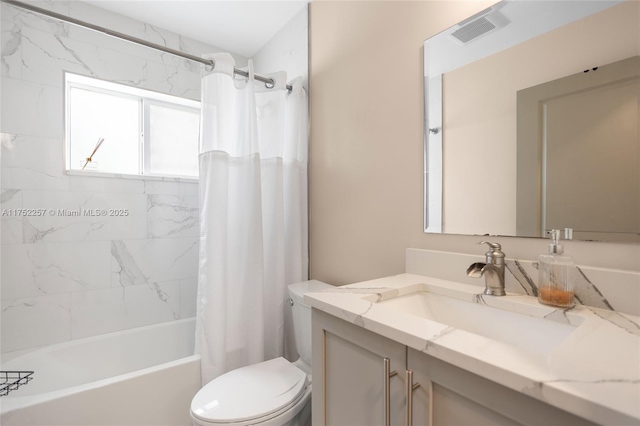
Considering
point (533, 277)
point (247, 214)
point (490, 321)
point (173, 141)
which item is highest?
point (173, 141)

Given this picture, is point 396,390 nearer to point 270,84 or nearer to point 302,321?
point 302,321

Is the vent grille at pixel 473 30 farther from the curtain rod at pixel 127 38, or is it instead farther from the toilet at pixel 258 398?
the toilet at pixel 258 398

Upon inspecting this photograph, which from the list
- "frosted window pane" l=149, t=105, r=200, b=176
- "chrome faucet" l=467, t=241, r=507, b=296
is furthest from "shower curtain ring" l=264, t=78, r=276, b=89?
"chrome faucet" l=467, t=241, r=507, b=296

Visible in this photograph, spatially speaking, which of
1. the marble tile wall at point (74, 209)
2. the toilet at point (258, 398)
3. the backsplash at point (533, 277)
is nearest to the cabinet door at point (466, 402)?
the backsplash at point (533, 277)

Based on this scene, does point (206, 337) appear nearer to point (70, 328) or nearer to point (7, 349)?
point (70, 328)

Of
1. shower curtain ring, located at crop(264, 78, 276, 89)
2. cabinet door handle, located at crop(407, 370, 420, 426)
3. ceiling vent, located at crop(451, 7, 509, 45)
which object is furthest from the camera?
shower curtain ring, located at crop(264, 78, 276, 89)

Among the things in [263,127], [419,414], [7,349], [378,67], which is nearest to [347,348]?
[419,414]

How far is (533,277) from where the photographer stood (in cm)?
92

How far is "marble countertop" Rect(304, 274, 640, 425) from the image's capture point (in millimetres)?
412

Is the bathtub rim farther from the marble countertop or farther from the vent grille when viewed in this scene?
the vent grille

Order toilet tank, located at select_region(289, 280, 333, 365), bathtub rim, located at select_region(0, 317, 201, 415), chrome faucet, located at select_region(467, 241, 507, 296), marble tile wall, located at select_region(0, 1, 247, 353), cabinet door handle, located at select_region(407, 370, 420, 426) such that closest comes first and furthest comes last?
cabinet door handle, located at select_region(407, 370, 420, 426), chrome faucet, located at select_region(467, 241, 507, 296), bathtub rim, located at select_region(0, 317, 201, 415), toilet tank, located at select_region(289, 280, 333, 365), marble tile wall, located at select_region(0, 1, 247, 353)

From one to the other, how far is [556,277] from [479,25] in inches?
35.3

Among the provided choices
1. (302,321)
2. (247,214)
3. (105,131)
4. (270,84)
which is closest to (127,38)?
(270,84)

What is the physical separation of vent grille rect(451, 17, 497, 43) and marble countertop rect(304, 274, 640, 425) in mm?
916
